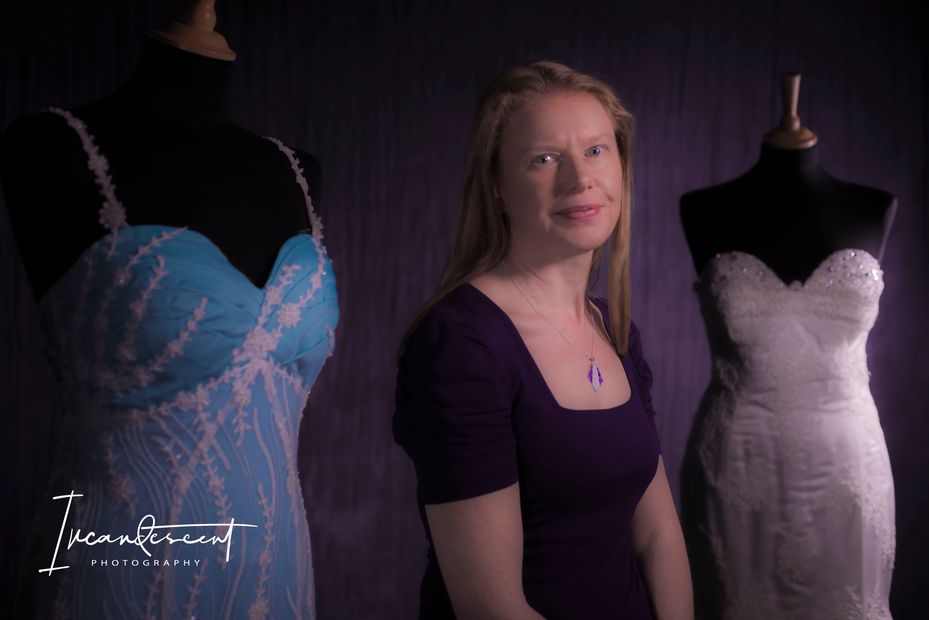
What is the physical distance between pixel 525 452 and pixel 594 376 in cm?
19

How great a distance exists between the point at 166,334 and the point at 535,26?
6.49 feet

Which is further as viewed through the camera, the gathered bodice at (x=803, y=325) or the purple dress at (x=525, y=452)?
the gathered bodice at (x=803, y=325)

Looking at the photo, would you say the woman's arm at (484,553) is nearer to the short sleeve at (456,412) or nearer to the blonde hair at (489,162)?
the short sleeve at (456,412)

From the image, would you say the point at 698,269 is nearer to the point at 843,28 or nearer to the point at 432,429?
the point at 432,429

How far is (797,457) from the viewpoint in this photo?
2.04m

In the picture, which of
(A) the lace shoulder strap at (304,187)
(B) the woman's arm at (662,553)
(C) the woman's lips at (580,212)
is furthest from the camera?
(A) the lace shoulder strap at (304,187)

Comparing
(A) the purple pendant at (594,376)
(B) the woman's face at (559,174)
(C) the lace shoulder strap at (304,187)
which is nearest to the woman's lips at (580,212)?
(B) the woman's face at (559,174)

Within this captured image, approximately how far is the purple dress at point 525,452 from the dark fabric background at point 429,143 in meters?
1.52

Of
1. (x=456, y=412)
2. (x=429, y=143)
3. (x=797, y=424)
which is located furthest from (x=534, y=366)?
(x=429, y=143)

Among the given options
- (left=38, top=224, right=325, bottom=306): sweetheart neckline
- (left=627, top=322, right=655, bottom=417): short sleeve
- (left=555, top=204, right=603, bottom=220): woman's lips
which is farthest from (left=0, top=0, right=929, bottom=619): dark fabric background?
(left=555, top=204, right=603, bottom=220): woman's lips

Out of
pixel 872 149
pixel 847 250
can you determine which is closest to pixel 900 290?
pixel 872 149

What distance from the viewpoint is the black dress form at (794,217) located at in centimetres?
208

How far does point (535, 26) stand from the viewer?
2920 mm
